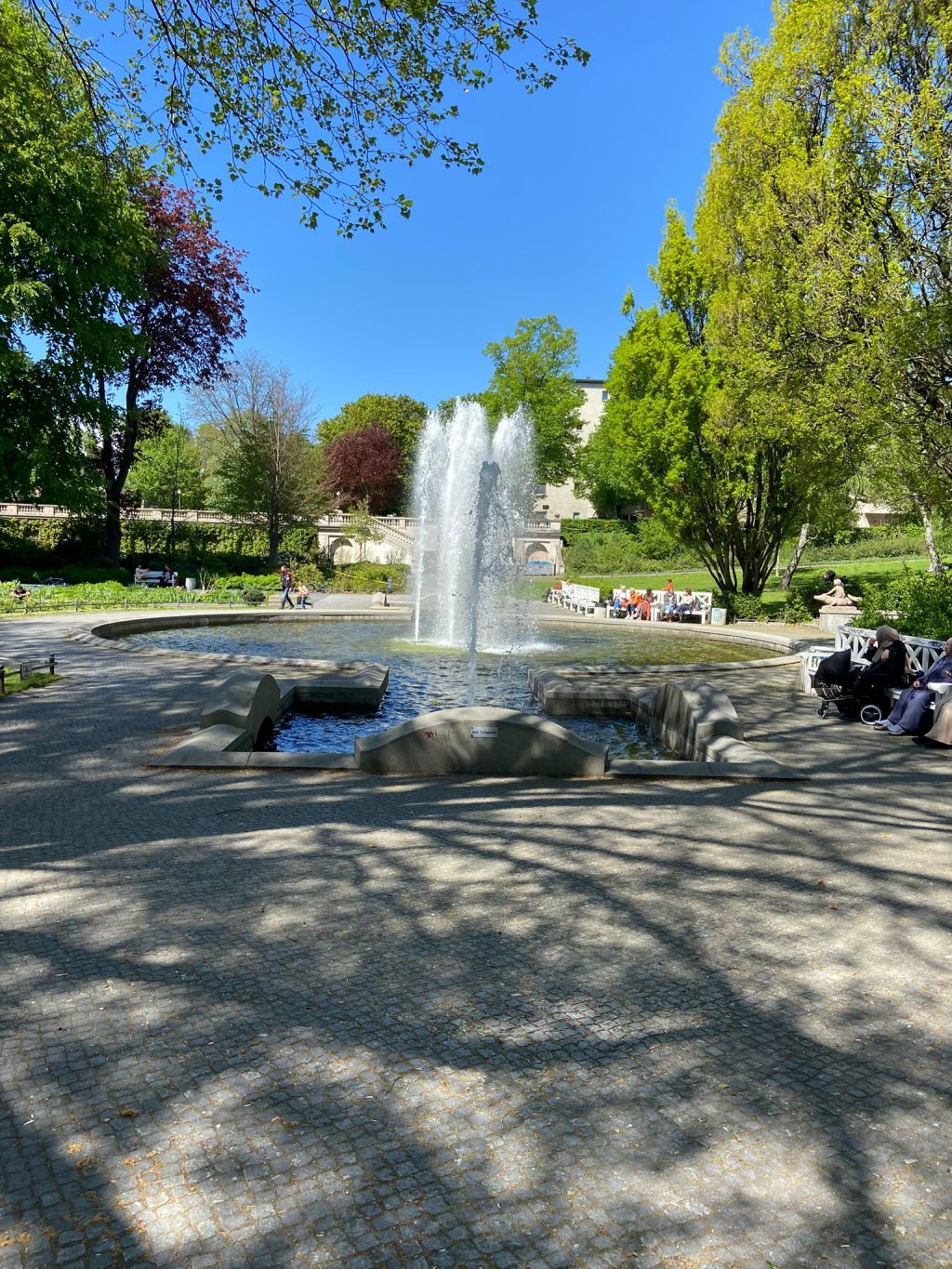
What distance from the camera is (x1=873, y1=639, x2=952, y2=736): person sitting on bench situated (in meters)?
10.1

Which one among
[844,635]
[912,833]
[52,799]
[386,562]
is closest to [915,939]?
[912,833]

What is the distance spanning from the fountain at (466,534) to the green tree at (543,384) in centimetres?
2948

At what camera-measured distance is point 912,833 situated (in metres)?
6.05

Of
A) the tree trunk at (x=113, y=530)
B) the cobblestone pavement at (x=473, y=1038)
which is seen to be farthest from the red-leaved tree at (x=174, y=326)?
the cobblestone pavement at (x=473, y=1038)

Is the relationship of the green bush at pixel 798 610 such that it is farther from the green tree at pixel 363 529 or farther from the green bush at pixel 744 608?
the green tree at pixel 363 529

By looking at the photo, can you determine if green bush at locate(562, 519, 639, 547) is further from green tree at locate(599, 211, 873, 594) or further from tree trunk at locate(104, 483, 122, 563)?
green tree at locate(599, 211, 873, 594)

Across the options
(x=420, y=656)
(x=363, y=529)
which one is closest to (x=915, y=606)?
(x=420, y=656)

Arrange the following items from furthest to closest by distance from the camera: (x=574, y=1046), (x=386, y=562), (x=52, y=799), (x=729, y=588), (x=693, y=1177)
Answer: (x=386, y=562) < (x=729, y=588) < (x=52, y=799) < (x=574, y=1046) < (x=693, y=1177)

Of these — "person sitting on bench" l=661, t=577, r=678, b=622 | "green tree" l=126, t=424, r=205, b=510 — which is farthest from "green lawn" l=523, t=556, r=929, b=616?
"green tree" l=126, t=424, r=205, b=510

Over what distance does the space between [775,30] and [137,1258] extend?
24453 millimetres

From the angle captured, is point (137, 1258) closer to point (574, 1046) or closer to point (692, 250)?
point (574, 1046)

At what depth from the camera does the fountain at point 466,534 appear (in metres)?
22.0

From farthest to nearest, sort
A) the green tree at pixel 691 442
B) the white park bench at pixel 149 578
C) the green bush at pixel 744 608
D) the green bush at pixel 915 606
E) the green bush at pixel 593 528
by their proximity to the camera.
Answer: the green bush at pixel 593 528 → the white park bench at pixel 149 578 → the green bush at pixel 744 608 → the green tree at pixel 691 442 → the green bush at pixel 915 606

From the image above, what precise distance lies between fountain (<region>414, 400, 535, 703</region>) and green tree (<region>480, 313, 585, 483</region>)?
29478 mm
